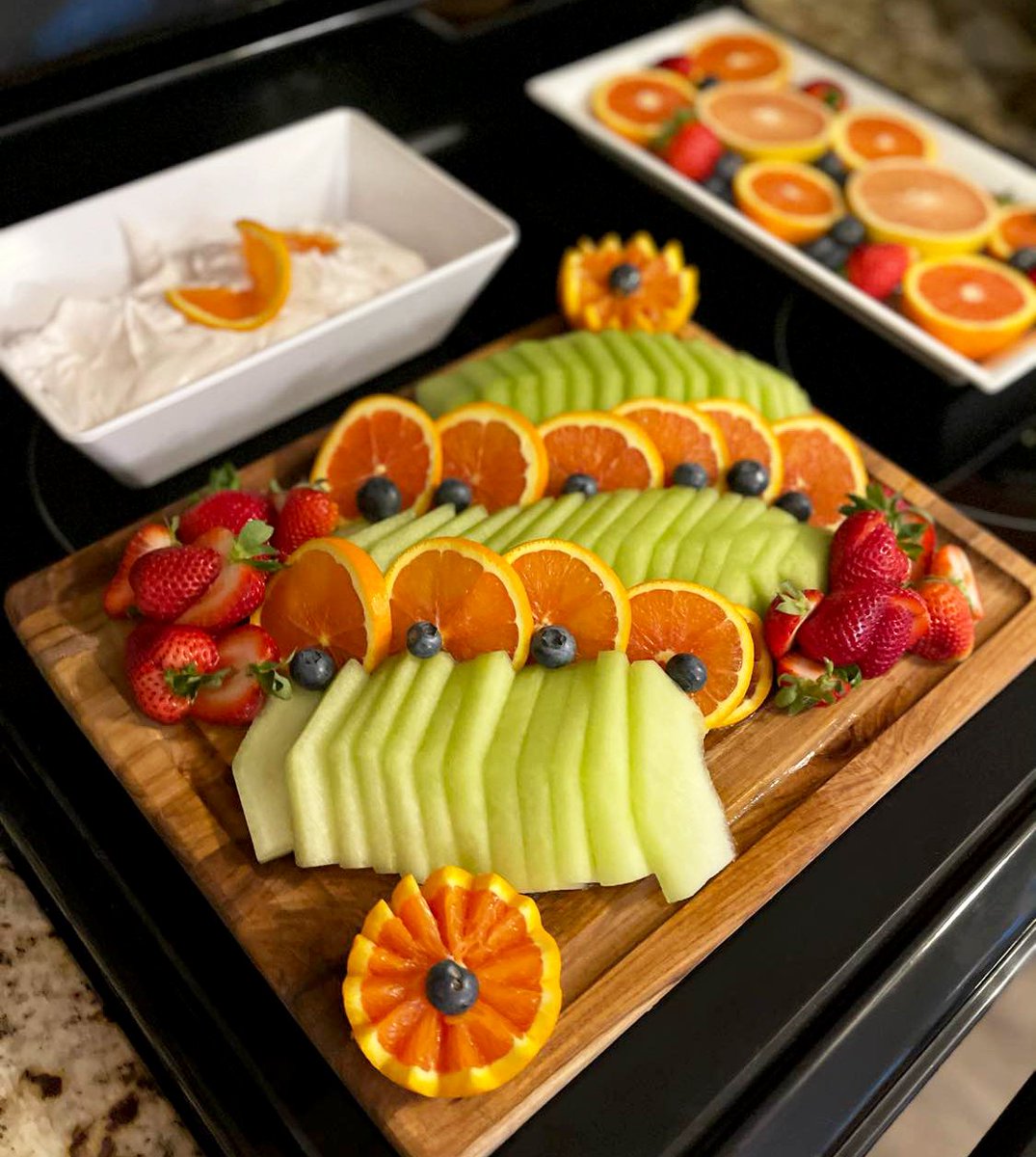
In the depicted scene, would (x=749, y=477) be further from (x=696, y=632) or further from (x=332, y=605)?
(x=332, y=605)

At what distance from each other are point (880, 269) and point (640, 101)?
660 mm

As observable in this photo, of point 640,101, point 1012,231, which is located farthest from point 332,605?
point 1012,231

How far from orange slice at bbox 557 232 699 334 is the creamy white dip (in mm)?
265

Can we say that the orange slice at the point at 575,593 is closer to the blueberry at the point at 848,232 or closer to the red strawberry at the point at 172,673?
the red strawberry at the point at 172,673

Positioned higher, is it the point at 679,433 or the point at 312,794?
the point at 679,433

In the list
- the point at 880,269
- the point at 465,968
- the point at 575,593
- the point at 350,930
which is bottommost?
the point at 350,930

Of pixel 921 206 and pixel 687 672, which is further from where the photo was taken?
pixel 921 206

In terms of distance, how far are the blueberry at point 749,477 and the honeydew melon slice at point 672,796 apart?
429 mm

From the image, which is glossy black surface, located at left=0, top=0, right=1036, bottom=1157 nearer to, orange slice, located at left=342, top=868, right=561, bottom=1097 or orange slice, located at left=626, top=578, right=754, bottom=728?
orange slice, located at left=342, top=868, right=561, bottom=1097

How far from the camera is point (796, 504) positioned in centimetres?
169

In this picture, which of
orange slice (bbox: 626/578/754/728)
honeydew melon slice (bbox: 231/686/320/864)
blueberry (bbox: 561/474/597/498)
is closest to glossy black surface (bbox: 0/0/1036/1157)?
honeydew melon slice (bbox: 231/686/320/864)

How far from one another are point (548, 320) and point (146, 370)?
0.68 m

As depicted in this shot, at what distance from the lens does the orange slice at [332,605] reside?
143cm

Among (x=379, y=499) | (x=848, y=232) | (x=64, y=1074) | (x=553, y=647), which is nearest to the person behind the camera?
(x=64, y=1074)
